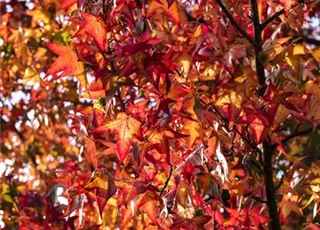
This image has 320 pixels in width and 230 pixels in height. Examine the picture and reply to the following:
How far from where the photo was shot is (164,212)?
6.79 feet

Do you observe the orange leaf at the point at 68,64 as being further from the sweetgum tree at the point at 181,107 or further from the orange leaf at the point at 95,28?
the orange leaf at the point at 95,28

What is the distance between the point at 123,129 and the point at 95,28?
0.33 meters

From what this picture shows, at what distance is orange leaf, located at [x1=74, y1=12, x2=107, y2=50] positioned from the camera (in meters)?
1.96

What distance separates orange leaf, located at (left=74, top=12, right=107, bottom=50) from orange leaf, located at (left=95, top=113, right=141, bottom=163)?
232 mm

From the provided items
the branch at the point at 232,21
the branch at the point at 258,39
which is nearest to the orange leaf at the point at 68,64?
the branch at the point at 232,21

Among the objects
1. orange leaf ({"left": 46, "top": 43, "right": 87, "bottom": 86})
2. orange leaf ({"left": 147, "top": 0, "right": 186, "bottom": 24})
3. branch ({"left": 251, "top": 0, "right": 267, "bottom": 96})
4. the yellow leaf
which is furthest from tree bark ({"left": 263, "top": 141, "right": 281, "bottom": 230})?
the yellow leaf

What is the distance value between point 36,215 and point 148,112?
4.81 feet

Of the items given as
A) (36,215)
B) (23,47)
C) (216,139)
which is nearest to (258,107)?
(216,139)

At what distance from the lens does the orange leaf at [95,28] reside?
196cm

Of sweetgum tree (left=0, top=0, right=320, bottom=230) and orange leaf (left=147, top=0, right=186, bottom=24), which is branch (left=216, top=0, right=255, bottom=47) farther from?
orange leaf (left=147, top=0, right=186, bottom=24)

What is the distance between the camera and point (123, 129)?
1.95 metres

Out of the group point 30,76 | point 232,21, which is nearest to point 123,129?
point 232,21

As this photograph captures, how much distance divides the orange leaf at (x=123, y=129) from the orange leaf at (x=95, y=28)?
232 millimetres

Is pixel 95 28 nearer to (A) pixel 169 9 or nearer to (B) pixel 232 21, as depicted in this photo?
(A) pixel 169 9
